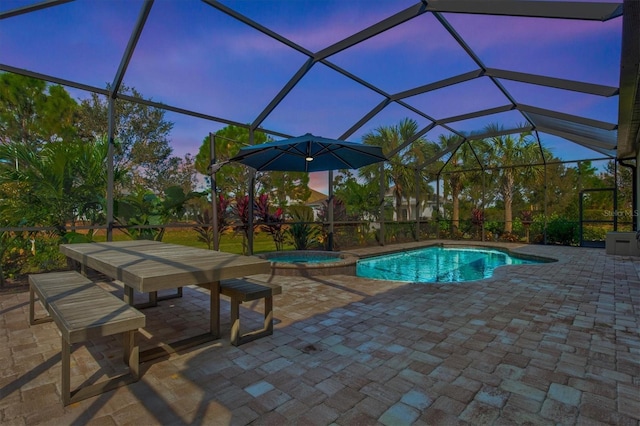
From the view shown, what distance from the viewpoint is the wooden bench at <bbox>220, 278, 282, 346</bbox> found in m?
2.89

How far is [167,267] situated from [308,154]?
3397mm

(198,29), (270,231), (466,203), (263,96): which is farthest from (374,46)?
(466,203)

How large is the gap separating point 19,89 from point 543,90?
1738 cm

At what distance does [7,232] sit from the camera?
15.4 feet

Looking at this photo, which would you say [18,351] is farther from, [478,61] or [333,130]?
[333,130]

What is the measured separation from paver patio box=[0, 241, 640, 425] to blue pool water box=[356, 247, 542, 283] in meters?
3.20

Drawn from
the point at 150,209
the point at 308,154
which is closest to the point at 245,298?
the point at 308,154

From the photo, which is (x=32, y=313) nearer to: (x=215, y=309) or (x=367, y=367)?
(x=215, y=309)

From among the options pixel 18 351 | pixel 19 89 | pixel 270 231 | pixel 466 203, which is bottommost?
pixel 18 351

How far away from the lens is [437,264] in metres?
9.62

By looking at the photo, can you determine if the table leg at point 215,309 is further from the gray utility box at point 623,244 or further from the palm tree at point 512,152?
the palm tree at point 512,152

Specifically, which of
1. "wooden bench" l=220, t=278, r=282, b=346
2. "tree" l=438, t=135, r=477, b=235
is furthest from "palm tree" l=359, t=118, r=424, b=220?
"wooden bench" l=220, t=278, r=282, b=346

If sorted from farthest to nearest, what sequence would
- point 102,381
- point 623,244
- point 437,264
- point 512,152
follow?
point 512,152 → point 437,264 → point 623,244 → point 102,381

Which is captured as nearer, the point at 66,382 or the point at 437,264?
the point at 66,382
